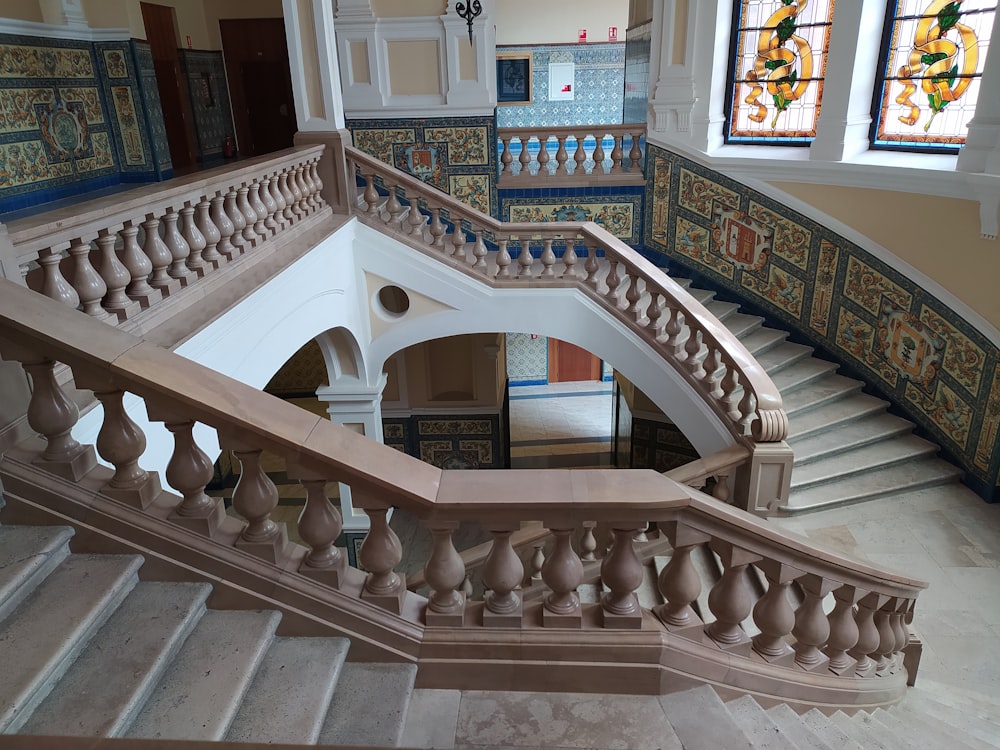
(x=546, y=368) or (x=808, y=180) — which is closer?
(x=808, y=180)

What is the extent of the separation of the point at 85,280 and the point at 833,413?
6170 millimetres

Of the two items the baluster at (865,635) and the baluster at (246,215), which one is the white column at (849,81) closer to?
the baluster at (865,635)

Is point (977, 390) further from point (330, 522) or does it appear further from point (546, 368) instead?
point (546, 368)

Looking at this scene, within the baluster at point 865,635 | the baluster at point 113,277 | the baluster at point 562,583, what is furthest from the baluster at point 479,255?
the baluster at point 562,583

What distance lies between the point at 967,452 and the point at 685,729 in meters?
5.11

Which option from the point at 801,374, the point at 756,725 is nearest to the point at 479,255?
the point at 801,374

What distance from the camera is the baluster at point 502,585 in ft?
7.64

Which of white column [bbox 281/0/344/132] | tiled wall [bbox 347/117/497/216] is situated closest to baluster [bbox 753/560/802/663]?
white column [bbox 281/0/344/132]

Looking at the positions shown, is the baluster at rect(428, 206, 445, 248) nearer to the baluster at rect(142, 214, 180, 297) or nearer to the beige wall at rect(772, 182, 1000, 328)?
the baluster at rect(142, 214, 180, 297)

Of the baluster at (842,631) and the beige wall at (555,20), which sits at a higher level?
the beige wall at (555,20)

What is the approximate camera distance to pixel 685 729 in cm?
221

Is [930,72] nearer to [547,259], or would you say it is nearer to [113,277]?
[547,259]

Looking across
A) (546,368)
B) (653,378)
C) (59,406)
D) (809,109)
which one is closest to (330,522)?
(59,406)

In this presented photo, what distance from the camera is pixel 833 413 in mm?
6652
